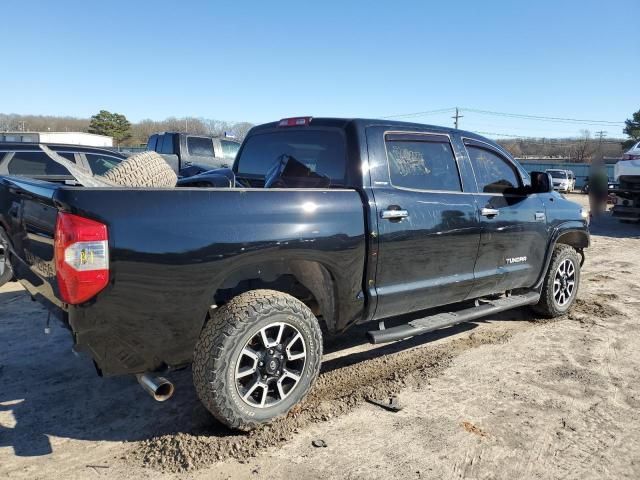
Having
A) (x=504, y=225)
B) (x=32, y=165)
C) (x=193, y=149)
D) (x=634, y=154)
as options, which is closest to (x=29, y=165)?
Answer: (x=32, y=165)

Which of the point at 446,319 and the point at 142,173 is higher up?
the point at 142,173

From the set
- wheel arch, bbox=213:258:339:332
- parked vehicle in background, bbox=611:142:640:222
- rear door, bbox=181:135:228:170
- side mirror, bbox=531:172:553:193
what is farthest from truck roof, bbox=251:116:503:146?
parked vehicle in background, bbox=611:142:640:222

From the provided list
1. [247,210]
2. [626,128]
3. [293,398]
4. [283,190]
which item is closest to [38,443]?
[293,398]

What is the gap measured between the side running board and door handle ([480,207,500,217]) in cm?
86

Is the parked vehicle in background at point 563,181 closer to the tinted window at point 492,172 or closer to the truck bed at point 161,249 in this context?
the tinted window at point 492,172

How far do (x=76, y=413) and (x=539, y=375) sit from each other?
3.52 meters

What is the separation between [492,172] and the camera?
4582 mm

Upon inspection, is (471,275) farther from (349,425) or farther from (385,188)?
(349,425)

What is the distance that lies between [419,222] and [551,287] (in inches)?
95.6

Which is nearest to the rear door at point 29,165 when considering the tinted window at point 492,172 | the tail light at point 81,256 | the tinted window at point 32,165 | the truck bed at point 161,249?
the tinted window at point 32,165

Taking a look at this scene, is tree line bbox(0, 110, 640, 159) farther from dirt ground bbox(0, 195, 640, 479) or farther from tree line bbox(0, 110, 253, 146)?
dirt ground bbox(0, 195, 640, 479)

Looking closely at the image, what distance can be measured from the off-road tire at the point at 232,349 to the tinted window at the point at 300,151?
1.16 m

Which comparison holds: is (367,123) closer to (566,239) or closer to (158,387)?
(158,387)

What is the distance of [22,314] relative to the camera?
5.00 m
